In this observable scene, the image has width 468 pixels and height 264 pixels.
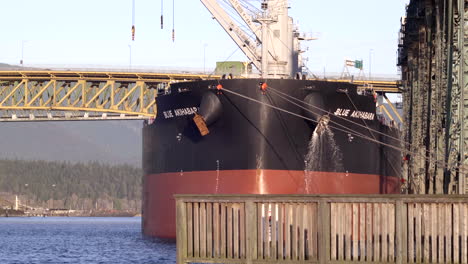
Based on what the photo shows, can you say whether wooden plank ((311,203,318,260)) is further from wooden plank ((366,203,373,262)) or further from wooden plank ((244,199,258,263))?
wooden plank ((244,199,258,263))

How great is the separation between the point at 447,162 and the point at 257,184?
11.2 meters

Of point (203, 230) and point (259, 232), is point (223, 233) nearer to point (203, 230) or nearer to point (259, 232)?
point (203, 230)

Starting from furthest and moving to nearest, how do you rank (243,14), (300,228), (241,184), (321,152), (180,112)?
(243,14), (180,112), (321,152), (241,184), (300,228)

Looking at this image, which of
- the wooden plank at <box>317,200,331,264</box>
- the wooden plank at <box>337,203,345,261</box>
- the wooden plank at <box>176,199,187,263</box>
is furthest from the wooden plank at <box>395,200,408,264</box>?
the wooden plank at <box>176,199,187,263</box>

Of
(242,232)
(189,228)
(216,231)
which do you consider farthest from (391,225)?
(189,228)

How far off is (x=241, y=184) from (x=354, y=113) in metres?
7.28

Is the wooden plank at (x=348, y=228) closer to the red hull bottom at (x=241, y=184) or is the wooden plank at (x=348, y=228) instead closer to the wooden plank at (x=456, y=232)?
the wooden plank at (x=456, y=232)

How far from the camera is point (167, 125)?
163 ft

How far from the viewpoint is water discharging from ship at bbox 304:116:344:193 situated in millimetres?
45156

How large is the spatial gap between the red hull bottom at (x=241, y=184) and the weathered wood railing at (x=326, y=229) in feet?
59.0

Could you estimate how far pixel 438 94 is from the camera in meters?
41.8

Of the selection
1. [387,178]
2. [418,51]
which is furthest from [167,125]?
[418,51]

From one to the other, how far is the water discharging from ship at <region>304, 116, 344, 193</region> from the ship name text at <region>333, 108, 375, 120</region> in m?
1.35

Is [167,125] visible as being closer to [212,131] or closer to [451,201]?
[212,131]
